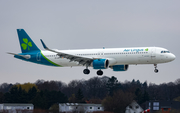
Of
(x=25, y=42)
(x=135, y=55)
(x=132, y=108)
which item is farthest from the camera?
(x=132, y=108)

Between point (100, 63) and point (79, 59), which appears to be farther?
point (79, 59)

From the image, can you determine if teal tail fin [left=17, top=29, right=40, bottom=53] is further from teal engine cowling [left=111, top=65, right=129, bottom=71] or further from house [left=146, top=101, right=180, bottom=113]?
house [left=146, top=101, right=180, bottom=113]

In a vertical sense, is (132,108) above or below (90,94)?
below

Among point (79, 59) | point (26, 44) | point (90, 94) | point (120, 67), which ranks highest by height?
point (26, 44)

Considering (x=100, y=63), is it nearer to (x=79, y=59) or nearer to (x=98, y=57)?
(x=98, y=57)

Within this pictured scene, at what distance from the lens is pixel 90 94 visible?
148m

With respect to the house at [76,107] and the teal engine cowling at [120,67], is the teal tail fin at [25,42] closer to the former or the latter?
the teal engine cowling at [120,67]

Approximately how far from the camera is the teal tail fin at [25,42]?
82488mm

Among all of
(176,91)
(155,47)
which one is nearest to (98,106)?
(155,47)

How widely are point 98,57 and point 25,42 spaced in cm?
1837

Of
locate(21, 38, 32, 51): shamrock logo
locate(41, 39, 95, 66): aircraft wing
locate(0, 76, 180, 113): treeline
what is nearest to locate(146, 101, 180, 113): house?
locate(0, 76, 180, 113): treeline

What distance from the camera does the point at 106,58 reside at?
7344 centimetres

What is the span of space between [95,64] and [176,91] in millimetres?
77220

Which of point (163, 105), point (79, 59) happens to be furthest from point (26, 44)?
point (163, 105)
